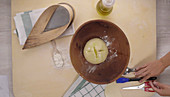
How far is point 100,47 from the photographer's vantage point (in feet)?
1.81

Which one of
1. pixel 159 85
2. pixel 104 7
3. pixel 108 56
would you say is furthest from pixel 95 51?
pixel 159 85

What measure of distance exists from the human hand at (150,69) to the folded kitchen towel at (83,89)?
194 millimetres

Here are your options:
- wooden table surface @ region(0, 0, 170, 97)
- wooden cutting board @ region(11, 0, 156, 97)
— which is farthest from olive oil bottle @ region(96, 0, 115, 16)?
wooden table surface @ region(0, 0, 170, 97)

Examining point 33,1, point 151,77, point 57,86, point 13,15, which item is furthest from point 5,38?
point 151,77

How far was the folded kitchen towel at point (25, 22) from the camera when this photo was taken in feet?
2.03

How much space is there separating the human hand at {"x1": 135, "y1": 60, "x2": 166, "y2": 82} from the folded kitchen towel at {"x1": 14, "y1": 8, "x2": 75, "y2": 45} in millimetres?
391

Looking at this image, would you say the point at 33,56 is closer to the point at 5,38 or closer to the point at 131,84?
the point at 5,38

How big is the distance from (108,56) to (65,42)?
21 cm

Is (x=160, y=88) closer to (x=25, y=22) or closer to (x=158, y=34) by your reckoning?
(x=158, y=34)

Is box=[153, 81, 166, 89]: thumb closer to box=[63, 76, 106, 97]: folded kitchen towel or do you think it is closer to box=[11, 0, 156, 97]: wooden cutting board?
box=[11, 0, 156, 97]: wooden cutting board

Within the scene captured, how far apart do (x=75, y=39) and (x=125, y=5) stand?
0.97ft

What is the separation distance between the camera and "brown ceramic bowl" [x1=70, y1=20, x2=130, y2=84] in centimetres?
51

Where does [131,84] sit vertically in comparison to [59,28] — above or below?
below

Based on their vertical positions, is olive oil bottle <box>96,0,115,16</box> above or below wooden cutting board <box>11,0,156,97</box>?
above
